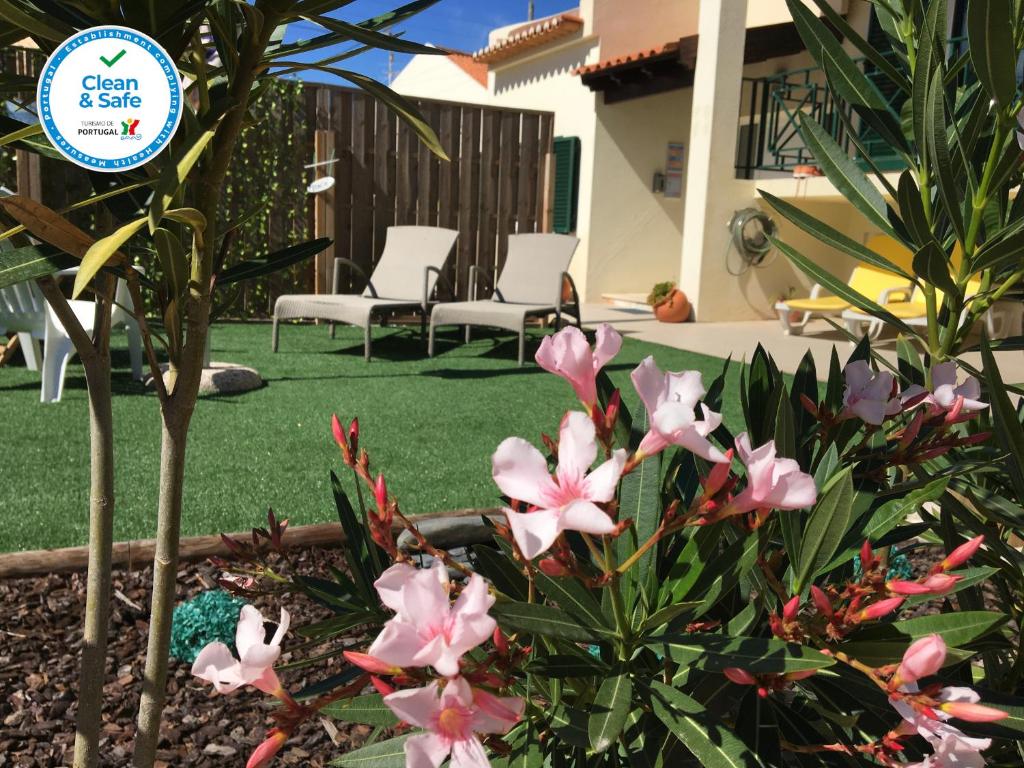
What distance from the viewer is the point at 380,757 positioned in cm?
77

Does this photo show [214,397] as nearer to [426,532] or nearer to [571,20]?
[426,532]

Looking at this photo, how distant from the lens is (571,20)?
464 inches

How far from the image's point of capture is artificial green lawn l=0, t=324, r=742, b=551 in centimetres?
292

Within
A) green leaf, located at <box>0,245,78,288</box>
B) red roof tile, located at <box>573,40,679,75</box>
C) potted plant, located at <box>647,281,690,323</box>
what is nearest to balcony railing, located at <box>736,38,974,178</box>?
red roof tile, located at <box>573,40,679,75</box>

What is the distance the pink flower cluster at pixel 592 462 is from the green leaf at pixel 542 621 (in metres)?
0.09

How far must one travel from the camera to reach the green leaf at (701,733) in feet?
2.00

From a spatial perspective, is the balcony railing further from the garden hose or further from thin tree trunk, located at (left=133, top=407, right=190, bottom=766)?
thin tree trunk, located at (left=133, top=407, right=190, bottom=766)

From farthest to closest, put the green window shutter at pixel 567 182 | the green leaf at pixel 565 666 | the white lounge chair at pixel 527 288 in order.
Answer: the green window shutter at pixel 567 182 → the white lounge chair at pixel 527 288 → the green leaf at pixel 565 666

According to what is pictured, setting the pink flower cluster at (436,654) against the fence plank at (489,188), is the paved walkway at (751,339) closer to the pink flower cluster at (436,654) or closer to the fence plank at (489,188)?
the fence plank at (489,188)

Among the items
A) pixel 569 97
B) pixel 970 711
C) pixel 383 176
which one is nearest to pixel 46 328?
pixel 970 711

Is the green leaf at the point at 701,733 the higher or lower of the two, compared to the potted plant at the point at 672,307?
higher

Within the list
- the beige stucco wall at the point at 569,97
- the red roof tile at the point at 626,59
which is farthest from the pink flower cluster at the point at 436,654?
the beige stucco wall at the point at 569,97

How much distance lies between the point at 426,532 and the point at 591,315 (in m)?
8.39

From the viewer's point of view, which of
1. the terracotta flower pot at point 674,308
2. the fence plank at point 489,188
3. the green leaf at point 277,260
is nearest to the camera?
the green leaf at point 277,260
